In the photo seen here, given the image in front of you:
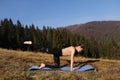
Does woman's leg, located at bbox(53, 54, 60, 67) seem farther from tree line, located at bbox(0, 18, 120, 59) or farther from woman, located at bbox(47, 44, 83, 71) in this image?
tree line, located at bbox(0, 18, 120, 59)

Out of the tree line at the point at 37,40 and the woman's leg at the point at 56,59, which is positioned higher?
the tree line at the point at 37,40

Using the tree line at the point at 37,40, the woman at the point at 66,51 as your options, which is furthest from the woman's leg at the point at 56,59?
the tree line at the point at 37,40

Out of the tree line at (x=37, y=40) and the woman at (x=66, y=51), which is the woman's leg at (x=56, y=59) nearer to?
the woman at (x=66, y=51)

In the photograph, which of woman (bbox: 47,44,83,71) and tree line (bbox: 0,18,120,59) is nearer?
woman (bbox: 47,44,83,71)

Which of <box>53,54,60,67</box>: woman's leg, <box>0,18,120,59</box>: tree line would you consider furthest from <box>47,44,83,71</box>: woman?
<box>0,18,120,59</box>: tree line

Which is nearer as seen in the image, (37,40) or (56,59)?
(56,59)

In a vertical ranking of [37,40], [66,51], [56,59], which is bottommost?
[56,59]

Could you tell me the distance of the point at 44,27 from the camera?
138125 millimetres

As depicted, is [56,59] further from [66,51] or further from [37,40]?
[37,40]

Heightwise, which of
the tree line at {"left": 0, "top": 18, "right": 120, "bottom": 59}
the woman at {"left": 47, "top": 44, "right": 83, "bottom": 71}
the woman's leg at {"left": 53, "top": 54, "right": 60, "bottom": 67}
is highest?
the tree line at {"left": 0, "top": 18, "right": 120, "bottom": 59}

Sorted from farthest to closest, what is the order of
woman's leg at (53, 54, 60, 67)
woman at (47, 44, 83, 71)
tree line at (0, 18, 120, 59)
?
tree line at (0, 18, 120, 59) < woman's leg at (53, 54, 60, 67) < woman at (47, 44, 83, 71)

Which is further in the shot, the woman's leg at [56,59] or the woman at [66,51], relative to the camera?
the woman's leg at [56,59]

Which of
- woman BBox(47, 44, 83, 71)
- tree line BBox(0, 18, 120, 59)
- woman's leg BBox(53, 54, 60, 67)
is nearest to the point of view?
woman BBox(47, 44, 83, 71)

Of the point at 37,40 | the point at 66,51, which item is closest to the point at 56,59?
the point at 66,51
